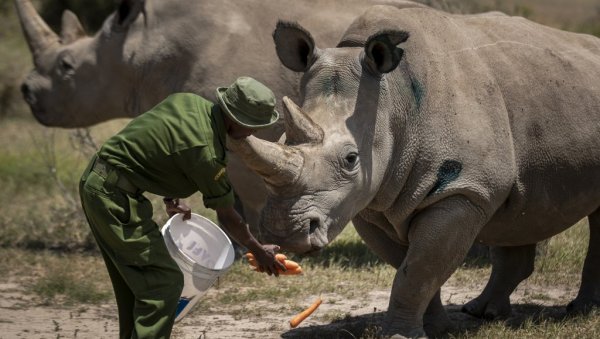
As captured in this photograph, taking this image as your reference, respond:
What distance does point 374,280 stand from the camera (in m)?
7.76

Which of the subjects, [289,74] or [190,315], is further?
[289,74]

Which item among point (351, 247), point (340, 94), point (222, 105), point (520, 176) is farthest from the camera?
point (351, 247)

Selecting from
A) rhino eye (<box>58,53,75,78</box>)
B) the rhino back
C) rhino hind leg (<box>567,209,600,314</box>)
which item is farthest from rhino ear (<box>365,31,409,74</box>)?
rhino eye (<box>58,53,75,78</box>)

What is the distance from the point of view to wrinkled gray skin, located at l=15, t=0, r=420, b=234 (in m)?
8.00

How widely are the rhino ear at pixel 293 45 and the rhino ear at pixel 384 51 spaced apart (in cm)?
37

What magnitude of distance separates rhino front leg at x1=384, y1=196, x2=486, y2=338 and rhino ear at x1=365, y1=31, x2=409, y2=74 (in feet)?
2.37

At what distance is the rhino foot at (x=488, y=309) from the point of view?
21.8ft

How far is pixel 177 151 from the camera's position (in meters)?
4.73

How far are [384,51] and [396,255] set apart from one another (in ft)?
4.13

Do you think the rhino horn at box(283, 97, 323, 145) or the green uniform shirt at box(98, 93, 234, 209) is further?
the rhino horn at box(283, 97, 323, 145)

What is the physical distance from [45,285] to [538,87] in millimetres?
3647

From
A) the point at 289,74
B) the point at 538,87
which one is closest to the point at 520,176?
the point at 538,87

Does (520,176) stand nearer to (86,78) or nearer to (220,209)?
(220,209)

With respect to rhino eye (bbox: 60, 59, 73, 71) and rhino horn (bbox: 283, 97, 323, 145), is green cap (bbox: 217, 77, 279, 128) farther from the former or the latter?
rhino eye (bbox: 60, 59, 73, 71)
